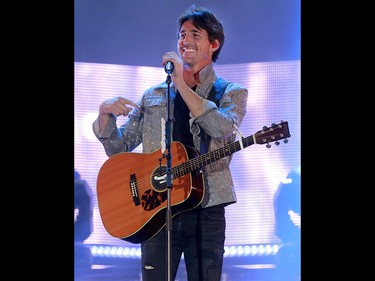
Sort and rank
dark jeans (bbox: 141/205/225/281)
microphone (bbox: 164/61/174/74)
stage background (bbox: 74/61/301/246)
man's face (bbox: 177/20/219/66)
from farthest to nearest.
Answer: stage background (bbox: 74/61/301/246) → man's face (bbox: 177/20/219/66) → dark jeans (bbox: 141/205/225/281) → microphone (bbox: 164/61/174/74)

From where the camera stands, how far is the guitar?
2.65 m

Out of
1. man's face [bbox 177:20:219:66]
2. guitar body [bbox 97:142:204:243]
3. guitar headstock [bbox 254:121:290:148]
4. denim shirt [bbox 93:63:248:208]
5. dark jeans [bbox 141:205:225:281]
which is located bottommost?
dark jeans [bbox 141:205:225:281]

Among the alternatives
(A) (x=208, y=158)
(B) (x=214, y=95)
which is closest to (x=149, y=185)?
(A) (x=208, y=158)

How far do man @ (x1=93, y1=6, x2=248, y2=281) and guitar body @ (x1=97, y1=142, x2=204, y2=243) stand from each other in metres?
0.07

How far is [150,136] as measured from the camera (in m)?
2.93

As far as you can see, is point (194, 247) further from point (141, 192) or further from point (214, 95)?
point (214, 95)

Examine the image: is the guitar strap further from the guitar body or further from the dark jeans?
the dark jeans

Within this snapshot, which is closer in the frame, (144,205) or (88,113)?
(144,205)

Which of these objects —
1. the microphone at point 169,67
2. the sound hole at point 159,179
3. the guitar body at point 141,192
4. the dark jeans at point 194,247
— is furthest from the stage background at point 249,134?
the microphone at point 169,67

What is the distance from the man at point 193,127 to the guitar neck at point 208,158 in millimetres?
143

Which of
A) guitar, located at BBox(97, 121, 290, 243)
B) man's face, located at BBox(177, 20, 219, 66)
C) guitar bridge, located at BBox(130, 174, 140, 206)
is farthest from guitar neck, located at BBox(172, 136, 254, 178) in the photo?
man's face, located at BBox(177, 20, 219, 66)
